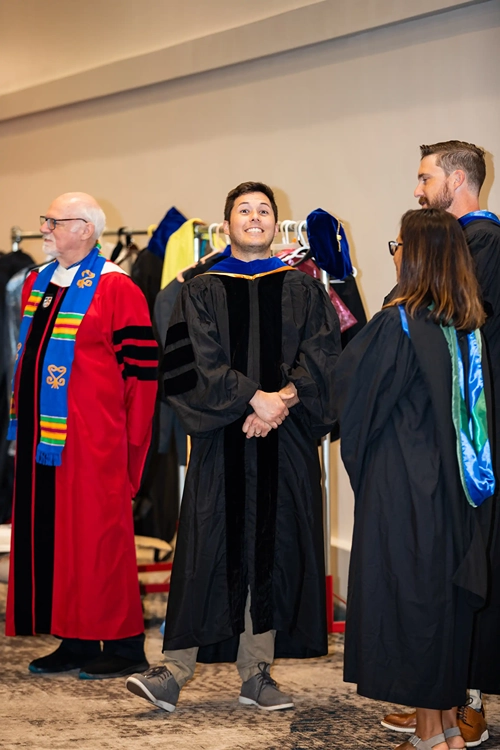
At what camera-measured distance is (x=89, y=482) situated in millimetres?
3836

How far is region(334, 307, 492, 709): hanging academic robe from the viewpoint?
106 inches

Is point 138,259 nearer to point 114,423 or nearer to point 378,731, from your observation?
point 114,423

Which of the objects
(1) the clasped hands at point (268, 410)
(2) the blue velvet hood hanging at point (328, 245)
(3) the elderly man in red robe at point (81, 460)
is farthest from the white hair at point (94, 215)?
(1) the clasped hands at point (268, 410)

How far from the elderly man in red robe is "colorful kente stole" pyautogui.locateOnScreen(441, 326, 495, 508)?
5.05 ft

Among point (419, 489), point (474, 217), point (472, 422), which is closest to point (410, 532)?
point (419, 489)

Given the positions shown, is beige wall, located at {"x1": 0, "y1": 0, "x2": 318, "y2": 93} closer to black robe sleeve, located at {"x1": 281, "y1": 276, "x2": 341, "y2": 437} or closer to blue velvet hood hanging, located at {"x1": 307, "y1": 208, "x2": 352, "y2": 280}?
blue velvet hood hanging, located at {"x1": 307, "y1": 208, "x2": 352, "y2": 280}

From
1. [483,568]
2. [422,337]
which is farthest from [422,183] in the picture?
[483,568]

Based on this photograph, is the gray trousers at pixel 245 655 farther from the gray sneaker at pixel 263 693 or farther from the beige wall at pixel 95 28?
the beige wall at pixel 95 28

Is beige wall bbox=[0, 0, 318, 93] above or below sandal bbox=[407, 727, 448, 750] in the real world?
above

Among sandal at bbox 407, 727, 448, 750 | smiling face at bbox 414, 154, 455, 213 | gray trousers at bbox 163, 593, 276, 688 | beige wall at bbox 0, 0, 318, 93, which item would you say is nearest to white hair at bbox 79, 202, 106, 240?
smiling face at bbox 414, 154, 455, 213

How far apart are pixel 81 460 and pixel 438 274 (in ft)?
5.76

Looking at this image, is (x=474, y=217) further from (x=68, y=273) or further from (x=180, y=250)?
(x=180, y=250)

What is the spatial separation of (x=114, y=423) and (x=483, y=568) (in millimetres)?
1717

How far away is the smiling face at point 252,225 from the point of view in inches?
138
